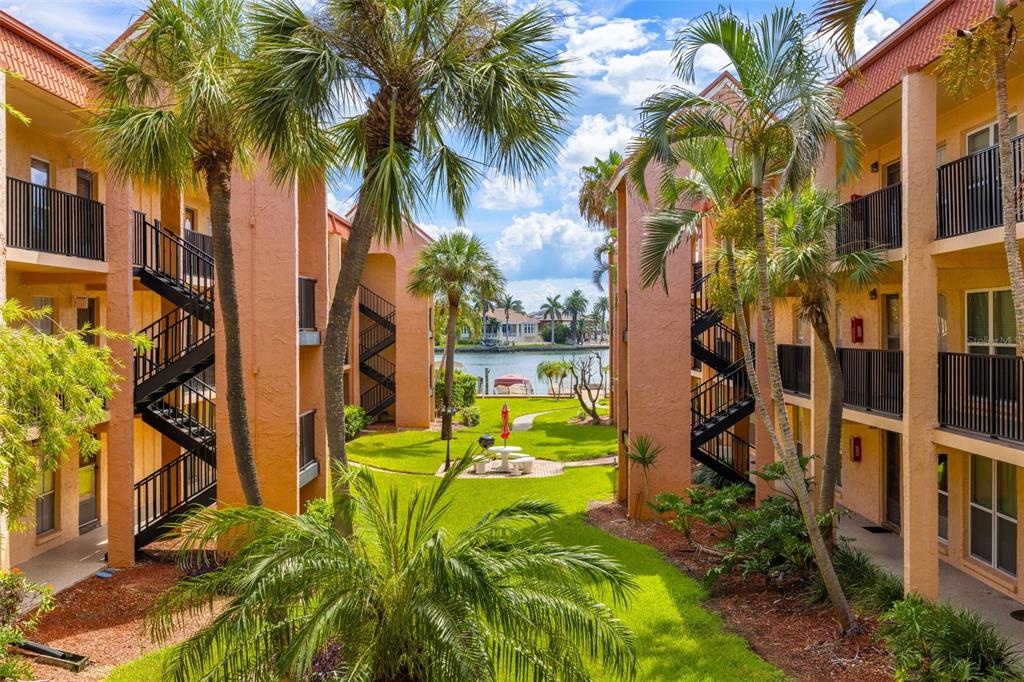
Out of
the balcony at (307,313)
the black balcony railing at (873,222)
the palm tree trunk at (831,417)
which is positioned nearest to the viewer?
the palm tree trunk at (831,417)

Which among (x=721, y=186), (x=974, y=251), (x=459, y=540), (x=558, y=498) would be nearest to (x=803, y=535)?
(x=974, y=251)

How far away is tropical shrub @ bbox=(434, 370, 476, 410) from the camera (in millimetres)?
38312

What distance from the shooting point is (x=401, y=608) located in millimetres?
6832

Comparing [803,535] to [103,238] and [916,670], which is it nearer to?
[916,670]

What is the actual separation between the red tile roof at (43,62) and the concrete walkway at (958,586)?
16406 mm

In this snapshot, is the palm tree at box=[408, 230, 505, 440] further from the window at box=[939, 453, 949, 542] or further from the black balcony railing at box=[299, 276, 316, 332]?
the window at box=[939, 453, 949, 542]

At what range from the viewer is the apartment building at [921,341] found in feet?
33.1

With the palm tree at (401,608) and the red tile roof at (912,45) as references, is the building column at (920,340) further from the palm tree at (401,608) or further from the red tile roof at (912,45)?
the palm tree at (401,608)

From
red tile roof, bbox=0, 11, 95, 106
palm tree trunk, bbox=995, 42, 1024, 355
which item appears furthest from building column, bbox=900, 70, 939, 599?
red tile roof, bbox=0, 11, 95, 106

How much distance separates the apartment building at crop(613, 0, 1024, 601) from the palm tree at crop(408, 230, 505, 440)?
1322 cm

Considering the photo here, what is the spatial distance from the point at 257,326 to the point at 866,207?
40.3 ft

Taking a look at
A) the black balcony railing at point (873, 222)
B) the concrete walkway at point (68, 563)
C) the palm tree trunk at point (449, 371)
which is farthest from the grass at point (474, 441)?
the black balcony railing at point (873, 222)

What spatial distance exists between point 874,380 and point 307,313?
11856 millimetres

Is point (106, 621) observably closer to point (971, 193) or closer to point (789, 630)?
point (789, 630)
